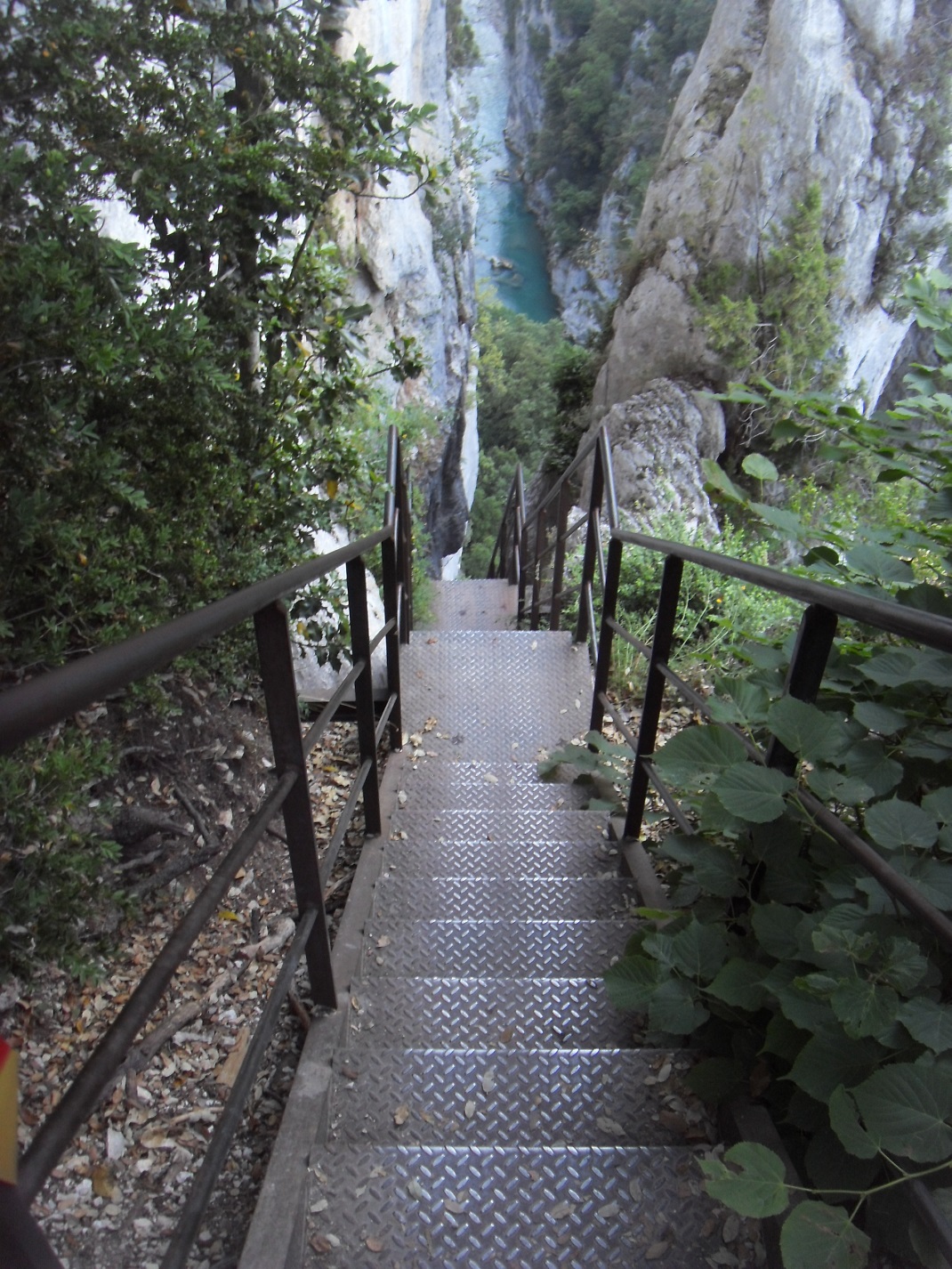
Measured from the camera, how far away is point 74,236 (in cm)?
170

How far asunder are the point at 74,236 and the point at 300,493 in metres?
1.07

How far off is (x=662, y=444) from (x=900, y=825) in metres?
8.58

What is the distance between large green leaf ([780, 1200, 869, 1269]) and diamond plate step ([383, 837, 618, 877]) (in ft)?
4.44

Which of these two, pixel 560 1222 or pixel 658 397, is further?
pixel 658 397

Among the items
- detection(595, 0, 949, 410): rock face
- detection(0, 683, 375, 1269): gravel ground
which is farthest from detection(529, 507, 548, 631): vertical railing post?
detection(595, 0, 949, 410): rock face

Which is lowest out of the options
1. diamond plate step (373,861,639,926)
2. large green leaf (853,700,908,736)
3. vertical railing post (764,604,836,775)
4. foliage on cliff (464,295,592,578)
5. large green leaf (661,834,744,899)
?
foliage on cliff (464,295,592,578)

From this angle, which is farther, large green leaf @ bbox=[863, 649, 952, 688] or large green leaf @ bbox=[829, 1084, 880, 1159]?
large green leaf @ bbox=[863, 649, 952, 688]

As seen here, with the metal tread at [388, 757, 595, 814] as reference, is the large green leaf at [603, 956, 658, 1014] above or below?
above

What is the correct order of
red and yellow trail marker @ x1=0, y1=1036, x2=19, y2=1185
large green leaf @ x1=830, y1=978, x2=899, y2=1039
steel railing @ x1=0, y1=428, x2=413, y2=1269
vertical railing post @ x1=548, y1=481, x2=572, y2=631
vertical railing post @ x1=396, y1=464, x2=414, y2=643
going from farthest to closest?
vertical railing post @ x1=548, y1=481, x2=572, y2=631 → vertical railing post @ x1=396, y1=464, x2=414, y2=643 → large green leaf @ x1=830, y1=978, x2=899, y2=1039 → steel railing @ x1=0, y1=428, x2=413, y2=1269 → red and yellow trail marker @ x1=0, y1=1036, x2=19, y2=1185

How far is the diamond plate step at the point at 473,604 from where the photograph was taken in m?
7.73

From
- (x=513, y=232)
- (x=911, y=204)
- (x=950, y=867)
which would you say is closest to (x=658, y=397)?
(x=911, y=204)

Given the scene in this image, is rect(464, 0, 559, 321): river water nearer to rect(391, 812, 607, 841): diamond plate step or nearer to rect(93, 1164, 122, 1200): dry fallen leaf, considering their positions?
rect(391, 812, 607, 841): diamond plate step

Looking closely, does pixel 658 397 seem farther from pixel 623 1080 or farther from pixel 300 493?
pixel 623 1080

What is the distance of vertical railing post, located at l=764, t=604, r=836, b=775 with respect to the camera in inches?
45.5
